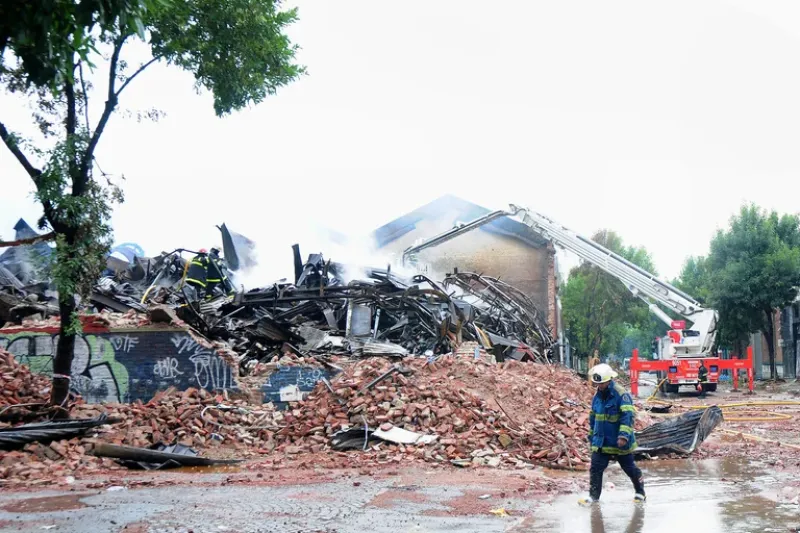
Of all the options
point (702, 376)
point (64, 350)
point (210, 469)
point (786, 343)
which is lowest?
point (210, 469)

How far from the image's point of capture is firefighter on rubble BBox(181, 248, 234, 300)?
19250 millimetres

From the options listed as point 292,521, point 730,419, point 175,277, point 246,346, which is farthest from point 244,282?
point 292,521

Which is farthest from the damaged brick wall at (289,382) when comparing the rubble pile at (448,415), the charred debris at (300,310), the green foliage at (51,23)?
the green foliage at (51,23)

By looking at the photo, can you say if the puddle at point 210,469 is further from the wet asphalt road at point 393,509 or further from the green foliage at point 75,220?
the green foliage at point 75,220

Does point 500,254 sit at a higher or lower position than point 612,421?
higher

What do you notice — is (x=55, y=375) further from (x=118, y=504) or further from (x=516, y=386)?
(x=516, y=386)

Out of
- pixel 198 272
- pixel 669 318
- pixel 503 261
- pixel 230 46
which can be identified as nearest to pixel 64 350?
pixel 230 46

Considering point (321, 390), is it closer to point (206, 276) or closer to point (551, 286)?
point (206, 276)

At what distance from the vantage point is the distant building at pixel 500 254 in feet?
120

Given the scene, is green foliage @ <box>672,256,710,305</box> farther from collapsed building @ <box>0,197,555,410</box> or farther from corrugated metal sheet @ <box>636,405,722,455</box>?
corrugated metal sheet @ <box>636,405,722,455</box>

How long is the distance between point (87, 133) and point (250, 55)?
2813mm

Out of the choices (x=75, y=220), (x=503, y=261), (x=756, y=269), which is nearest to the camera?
(x=75, y=220)

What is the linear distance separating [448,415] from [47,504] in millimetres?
5928

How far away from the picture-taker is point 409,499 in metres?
8.14
